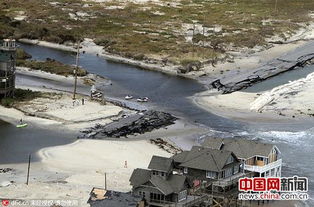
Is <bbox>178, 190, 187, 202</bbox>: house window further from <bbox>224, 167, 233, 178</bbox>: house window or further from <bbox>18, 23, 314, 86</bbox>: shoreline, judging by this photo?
<bbox>18, 23, 314, 86</bbox>: shoreline

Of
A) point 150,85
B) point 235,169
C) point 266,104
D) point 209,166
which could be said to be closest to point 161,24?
point 150,85

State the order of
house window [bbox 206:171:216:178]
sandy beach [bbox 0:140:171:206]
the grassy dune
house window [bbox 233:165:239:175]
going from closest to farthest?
1. house window [bbox 206:171:216:178]
2. sandy beach [bbox 0:140:171:206]
3. house window [bbox 233:165:239:175]
4. the grassy dune

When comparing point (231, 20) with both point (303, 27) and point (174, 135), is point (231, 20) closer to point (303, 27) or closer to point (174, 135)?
point (303, 27)

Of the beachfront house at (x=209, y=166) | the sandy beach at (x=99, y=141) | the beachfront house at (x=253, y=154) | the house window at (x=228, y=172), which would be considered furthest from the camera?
the beachfront house at (x=253, y=154)

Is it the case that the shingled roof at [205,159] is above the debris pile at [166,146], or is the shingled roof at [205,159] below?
above

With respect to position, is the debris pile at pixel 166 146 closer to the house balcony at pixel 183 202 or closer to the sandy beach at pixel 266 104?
the sandy beach at pixel 266 104

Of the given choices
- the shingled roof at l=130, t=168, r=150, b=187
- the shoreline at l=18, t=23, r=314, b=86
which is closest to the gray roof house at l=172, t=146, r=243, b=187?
the shingled roof at l=130, t=168, r=150, b=187

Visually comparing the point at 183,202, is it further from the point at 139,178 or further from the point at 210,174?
the point at 210,174

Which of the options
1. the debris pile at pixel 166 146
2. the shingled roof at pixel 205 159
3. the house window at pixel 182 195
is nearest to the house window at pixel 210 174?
the shingled roof at pixel 205 159
